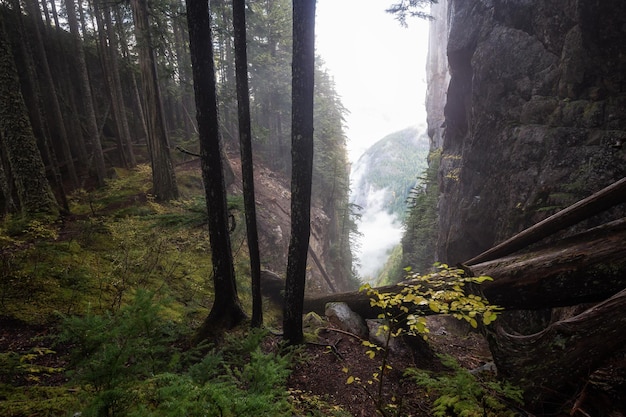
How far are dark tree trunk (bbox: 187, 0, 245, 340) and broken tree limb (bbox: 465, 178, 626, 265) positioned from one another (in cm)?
566

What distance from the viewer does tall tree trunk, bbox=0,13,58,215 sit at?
7355mm

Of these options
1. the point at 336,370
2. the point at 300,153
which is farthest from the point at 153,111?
the point at 336,370

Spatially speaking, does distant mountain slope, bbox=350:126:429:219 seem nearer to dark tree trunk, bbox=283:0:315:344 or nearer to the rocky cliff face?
the rocky cliff face

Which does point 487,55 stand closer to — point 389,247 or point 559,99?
point 559,99

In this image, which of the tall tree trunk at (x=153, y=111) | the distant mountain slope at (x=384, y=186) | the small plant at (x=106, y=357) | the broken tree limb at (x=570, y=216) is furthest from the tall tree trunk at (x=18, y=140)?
the distant mountain slope at (x=384, y=186)

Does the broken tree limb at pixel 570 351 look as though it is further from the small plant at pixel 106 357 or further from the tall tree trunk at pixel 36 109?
the tall tree trunk at pixel 36 109

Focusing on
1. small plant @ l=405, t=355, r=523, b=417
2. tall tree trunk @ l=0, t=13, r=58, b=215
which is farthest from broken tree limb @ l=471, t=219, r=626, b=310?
tall tree trunk @ l=0, t=13, r=58, b=215

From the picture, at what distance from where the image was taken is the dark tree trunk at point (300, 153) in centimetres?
477

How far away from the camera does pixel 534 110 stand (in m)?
9.12

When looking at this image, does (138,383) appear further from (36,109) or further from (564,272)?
(36,109)

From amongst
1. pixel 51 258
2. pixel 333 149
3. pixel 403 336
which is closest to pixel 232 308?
pixel 403 336

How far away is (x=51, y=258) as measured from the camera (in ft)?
21.7

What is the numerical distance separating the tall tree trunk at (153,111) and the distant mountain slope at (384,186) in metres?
45.9

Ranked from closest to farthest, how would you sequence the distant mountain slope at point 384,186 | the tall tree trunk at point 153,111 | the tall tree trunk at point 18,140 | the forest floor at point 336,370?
the forest floor at point 336,370 → the tall tree trunk at point 18,140 → the tall tree trunk at point 153,111 → the distant mountain slope at point 384,186
